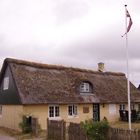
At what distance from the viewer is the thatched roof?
1098 inches

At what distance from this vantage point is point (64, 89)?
100 ft

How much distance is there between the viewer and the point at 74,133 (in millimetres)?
17938

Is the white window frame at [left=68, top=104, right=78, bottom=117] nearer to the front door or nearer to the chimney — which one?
the front door

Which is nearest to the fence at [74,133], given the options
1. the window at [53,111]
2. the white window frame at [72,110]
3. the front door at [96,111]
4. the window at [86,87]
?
the window at [53,111]

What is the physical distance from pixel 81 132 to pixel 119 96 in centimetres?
1936

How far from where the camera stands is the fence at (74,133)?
607 inches

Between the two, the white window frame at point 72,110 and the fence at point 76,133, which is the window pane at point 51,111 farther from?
the fence at point 76,133

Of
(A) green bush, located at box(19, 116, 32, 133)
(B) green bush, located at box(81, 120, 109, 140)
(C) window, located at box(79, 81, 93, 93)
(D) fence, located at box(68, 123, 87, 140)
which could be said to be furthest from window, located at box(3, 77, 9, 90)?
(B) green bush, located at box(81, 120, 109, 140)

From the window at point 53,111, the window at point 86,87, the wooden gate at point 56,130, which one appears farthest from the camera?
the window at point 86,87

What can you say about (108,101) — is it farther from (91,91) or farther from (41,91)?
(41,91)

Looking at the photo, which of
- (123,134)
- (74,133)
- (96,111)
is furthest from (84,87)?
(123,134)

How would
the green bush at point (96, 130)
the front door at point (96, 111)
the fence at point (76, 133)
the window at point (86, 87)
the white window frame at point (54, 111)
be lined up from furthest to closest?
the front door at point (96, 111)
the window at point (86, 87)
the white window frame at point (54, 111)
the fence at point (76, 133)
the green bush at point (96, 130)

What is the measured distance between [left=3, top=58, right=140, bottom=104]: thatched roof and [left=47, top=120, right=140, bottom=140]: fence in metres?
6.50

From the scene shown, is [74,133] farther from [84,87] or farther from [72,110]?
[84,87]
